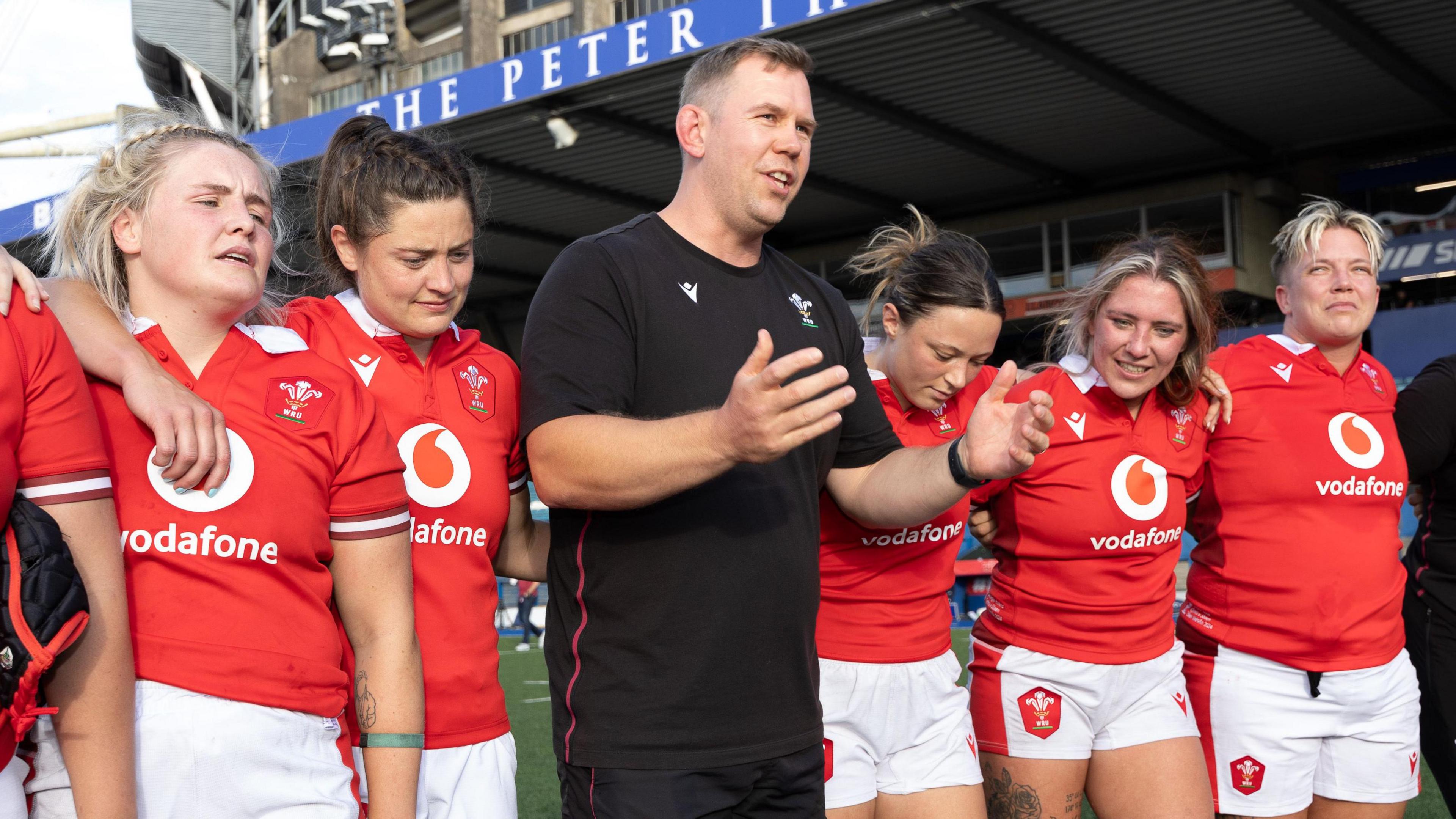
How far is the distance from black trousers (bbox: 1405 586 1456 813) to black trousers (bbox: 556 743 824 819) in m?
2.49

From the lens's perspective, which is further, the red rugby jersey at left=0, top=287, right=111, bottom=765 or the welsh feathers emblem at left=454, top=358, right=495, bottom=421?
the welsh feathers emblem at left=454, top=358, right=495, bottom=421

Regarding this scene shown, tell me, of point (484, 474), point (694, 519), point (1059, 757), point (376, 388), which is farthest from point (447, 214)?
point (1059, 757)

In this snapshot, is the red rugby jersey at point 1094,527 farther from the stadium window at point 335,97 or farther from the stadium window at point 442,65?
the stadium window at point 335,97

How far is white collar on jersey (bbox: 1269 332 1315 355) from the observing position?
3.84 metres

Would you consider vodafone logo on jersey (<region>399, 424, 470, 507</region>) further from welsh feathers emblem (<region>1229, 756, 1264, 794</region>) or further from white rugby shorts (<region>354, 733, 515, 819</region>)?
welsh feathers emblem (<region>1229, 756, 1264, 794</region>)

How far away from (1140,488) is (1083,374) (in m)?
0.39

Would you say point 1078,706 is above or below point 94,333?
below

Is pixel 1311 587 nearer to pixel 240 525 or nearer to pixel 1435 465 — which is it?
pixel 1435 465

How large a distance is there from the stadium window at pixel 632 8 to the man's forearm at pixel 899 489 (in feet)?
78.0

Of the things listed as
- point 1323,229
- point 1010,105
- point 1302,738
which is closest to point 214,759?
point 1302,738

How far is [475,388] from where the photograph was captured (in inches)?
107

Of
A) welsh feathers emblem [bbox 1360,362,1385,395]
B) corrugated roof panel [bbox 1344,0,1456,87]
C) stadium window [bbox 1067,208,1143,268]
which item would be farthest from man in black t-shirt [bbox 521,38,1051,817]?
stadium window [bbox 1067,208,1143,268]

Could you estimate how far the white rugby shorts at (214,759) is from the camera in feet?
6.56

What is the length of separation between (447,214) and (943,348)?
1444 mm
